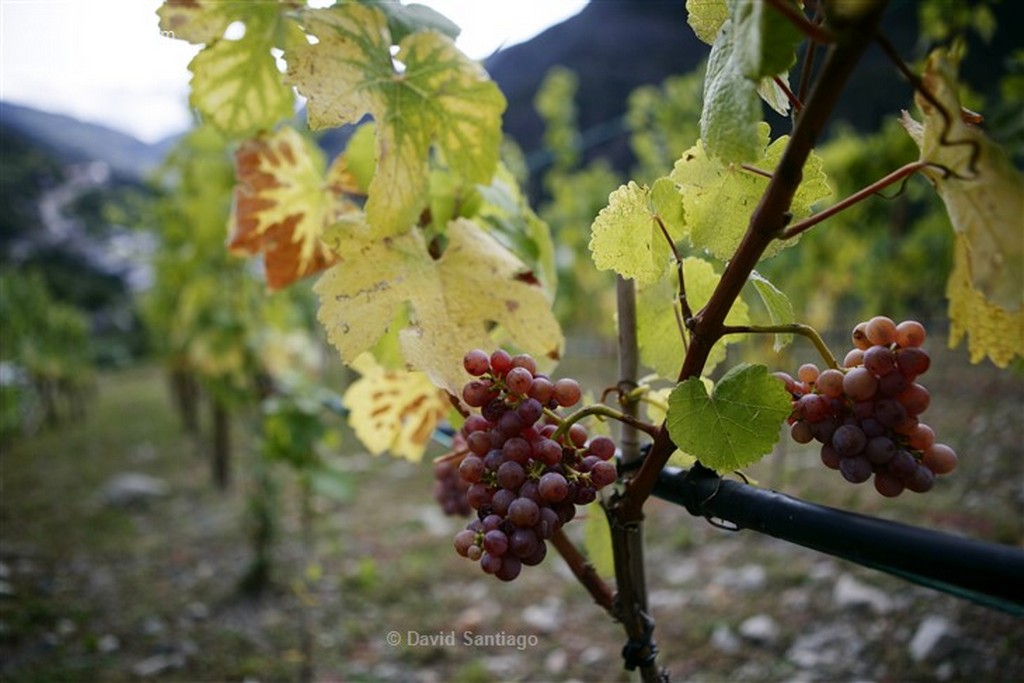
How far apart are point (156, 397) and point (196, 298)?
9.76m

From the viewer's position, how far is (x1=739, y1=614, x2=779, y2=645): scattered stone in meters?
2.47

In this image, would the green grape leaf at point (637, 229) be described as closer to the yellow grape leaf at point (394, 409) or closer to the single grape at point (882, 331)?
the single grape at point (882, 331)

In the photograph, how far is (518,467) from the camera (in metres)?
0.57

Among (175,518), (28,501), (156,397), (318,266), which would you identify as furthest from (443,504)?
(156,397)

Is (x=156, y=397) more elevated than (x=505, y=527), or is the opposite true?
(x=156, y=397)

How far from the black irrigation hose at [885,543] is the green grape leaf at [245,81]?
0.72 meters

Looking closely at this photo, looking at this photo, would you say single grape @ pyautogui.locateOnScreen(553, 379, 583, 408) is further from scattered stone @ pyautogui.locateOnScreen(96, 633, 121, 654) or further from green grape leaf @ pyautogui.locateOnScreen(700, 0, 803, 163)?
scattered stone @ pyautogui.locateOnScreen(96, 633, 121, 654)

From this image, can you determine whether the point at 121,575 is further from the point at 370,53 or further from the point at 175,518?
the point at 370,53

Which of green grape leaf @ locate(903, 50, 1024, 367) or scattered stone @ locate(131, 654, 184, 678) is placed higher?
green grape leaf @ locate(903, 50, 1024, 367)

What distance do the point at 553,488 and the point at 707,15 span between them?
17.7 inches

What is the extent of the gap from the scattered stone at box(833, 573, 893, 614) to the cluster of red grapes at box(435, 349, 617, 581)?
2.46 metres

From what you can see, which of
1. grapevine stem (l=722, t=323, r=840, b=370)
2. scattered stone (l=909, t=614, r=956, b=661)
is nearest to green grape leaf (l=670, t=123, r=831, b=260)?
grapevine stem (l=722, t=323, r=840, b=370)

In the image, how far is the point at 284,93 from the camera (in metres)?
0.94

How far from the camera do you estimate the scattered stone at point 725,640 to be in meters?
2.45
